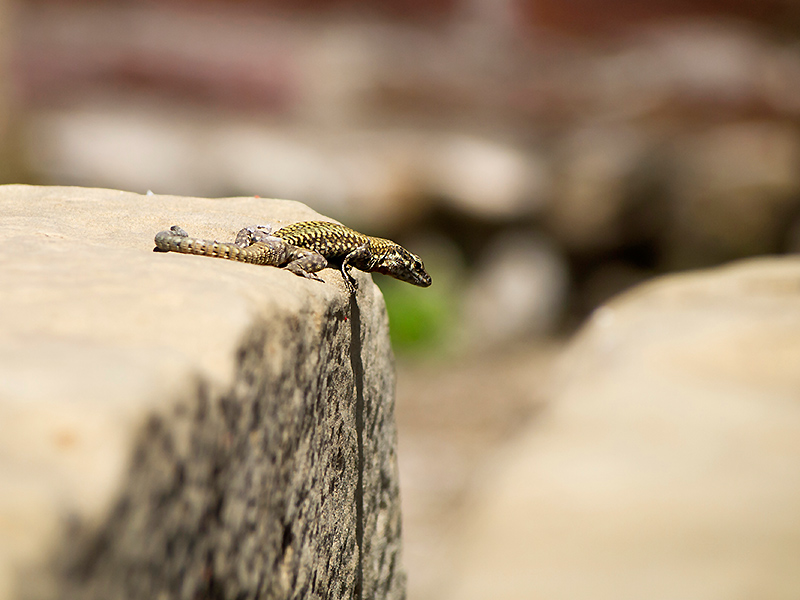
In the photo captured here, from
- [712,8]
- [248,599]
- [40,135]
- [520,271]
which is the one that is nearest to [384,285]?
[520,271]

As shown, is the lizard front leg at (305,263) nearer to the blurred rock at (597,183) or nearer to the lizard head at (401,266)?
the lizard head at (401,266)

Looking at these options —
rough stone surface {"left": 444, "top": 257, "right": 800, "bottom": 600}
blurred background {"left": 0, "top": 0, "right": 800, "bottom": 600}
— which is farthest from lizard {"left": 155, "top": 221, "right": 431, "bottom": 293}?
blurred background {"left": 0, "top": 0, "right": 800, "bottom": 600}

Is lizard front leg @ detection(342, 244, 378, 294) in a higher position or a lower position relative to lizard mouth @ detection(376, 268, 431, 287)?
lower

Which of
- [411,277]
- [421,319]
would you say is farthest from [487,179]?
[411,277]

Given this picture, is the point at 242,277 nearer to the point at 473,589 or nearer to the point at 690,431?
the point at 473,589

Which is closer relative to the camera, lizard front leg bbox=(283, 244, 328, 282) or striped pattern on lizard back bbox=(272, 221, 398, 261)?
lizard front leg bbox=(283, 244, 328, 282)

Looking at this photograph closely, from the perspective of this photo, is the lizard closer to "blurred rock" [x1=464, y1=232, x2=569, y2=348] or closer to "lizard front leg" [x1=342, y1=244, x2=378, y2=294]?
"lizard front leg" [x1=342, y1=244, x2=378, y2=294]

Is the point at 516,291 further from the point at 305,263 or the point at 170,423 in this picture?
the point at 170,423
